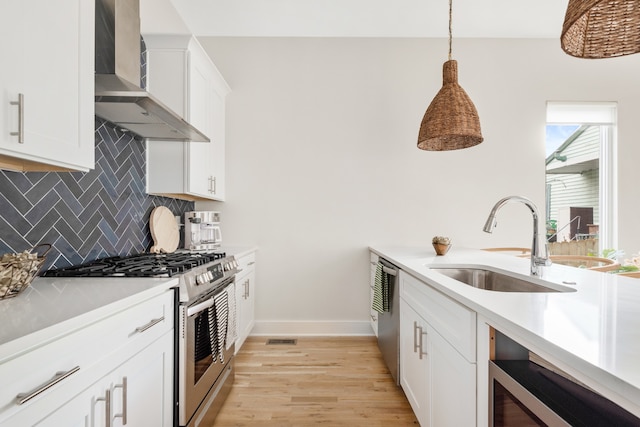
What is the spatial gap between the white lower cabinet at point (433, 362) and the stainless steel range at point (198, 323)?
42.6 inches

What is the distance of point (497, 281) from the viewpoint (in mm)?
1968

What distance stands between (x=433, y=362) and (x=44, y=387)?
4.60ft

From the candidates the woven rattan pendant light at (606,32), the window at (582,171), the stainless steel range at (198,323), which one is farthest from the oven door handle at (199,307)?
the window at (582,171)

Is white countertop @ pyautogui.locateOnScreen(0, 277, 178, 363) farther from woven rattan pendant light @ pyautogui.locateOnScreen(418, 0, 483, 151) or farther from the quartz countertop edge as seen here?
woven rattan pendant light @ pyautogui.locateOnScreen(418, 0, 483, 151)

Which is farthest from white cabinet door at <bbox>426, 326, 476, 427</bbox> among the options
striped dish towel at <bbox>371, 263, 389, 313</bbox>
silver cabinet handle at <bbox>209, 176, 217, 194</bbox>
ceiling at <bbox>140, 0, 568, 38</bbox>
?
ceiling at <bbox>140, 0, 568, 38</bbox>

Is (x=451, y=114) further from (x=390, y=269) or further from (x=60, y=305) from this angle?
(x=60, y=305)

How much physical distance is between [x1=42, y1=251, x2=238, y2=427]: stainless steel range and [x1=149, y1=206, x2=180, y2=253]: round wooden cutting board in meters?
0.60

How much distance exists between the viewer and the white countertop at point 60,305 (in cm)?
76

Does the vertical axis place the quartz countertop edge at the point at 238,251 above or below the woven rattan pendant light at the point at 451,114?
below

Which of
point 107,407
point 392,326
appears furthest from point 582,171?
point 107,407

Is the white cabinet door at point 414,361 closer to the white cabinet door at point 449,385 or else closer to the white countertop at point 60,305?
the white cabinet door at point 449,385

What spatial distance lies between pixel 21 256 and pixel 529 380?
5.09 feet

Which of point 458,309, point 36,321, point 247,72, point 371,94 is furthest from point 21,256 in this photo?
point 371,94

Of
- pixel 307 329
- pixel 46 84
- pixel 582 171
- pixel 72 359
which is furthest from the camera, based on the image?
pixel 582 171
